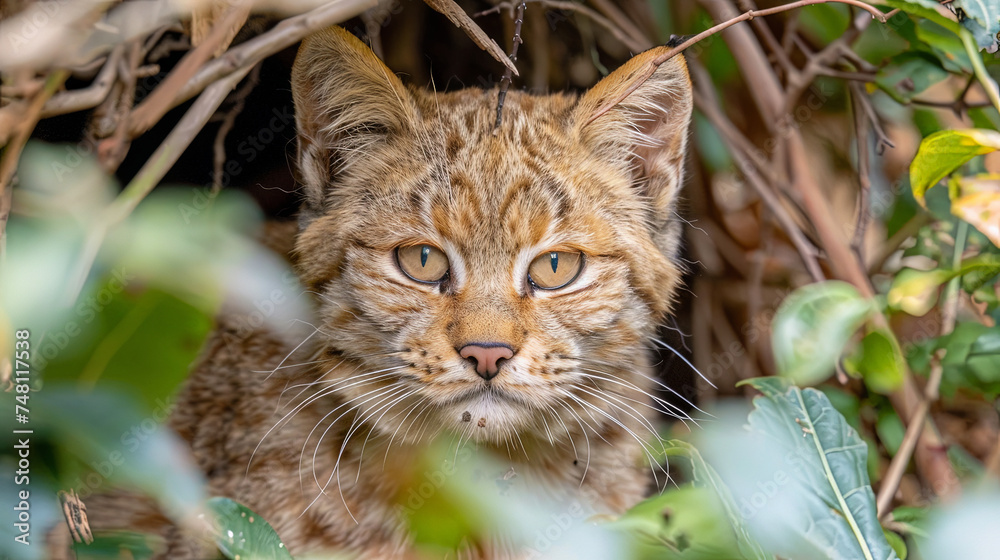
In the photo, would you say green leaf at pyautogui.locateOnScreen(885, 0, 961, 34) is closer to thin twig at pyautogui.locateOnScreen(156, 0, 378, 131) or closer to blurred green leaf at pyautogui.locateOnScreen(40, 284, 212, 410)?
thin twig at pyautogui.locateOnScreen(156, 0, 378, 131)

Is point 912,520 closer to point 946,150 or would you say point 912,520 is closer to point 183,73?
point 946,150

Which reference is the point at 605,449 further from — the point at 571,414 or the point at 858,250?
the point at 858,250

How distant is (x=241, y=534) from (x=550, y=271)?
0.86 metres

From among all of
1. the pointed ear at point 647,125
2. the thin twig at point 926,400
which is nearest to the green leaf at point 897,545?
the thin twig at point 926,400

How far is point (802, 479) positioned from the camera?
155 cm

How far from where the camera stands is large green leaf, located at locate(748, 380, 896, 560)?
4.90ft

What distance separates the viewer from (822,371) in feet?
5.66

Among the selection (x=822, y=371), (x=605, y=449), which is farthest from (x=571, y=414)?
(x=822, y=371)

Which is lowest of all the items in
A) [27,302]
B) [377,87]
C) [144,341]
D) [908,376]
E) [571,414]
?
[908,376]

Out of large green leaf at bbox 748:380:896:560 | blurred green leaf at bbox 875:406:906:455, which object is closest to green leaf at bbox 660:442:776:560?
large green leaf at bbox 748:380:896:560

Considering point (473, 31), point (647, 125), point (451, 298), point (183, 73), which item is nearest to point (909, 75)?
point (647, 125)

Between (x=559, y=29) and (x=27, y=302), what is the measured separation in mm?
2097

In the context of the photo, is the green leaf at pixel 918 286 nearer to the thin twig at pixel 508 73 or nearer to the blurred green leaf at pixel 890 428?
the blurred green leaf at pixel 890 428

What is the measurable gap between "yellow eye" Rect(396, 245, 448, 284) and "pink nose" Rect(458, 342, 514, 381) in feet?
0.83
